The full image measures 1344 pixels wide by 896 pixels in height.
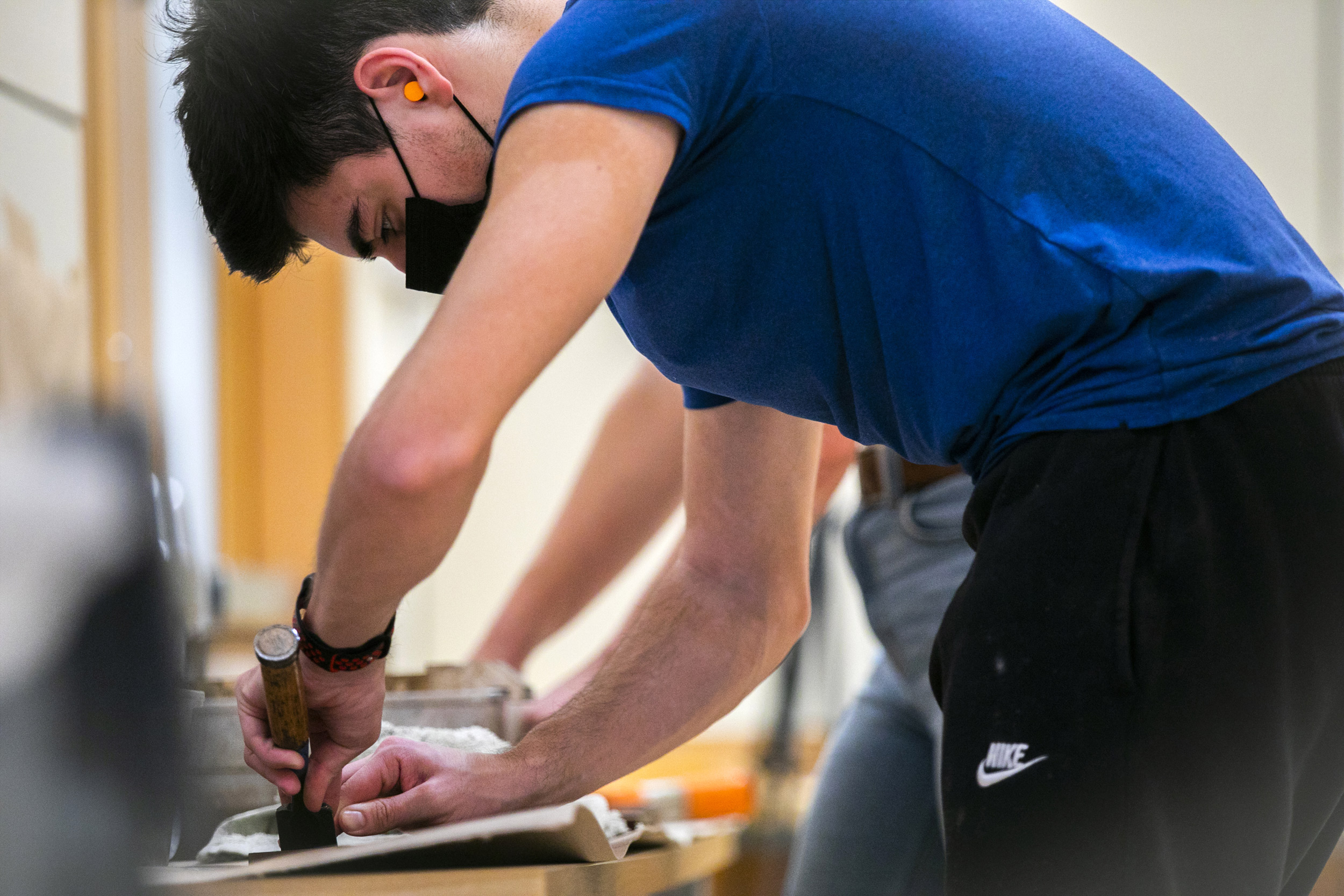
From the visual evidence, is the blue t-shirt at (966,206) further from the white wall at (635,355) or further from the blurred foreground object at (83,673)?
the white wall at (635,355)

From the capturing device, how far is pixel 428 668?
1.28m

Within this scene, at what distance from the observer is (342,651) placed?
0.75 m

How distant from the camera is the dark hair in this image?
30.7 inches

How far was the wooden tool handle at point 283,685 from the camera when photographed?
2.39 ft

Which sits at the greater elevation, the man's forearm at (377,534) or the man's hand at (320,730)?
the man's forearm at (377,534)

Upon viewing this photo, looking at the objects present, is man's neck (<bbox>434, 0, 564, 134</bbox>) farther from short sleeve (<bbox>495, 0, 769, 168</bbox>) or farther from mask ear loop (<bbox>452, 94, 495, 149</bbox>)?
short sleeve (<bbox>495, 0, 769, 168</bbox>)

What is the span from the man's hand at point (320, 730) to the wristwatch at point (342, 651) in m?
0.02

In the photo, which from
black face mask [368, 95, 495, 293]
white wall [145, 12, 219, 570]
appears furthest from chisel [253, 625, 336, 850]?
white wall [145, 12, 219, 570]

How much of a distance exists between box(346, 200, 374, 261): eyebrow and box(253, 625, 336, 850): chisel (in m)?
0.29

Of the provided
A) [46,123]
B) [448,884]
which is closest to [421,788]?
[448,884]

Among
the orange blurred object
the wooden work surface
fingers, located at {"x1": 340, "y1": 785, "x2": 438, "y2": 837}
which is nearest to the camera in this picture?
the wooden work surface

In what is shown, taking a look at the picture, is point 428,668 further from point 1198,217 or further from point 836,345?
point 1198,217

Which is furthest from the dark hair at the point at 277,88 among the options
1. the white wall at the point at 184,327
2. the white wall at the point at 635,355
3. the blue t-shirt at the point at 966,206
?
the white wall at the point at 635,355

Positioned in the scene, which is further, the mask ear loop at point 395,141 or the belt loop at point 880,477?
the belt loop at point 880,477
